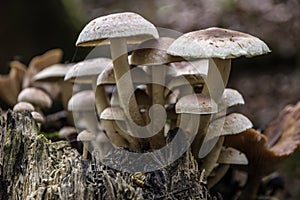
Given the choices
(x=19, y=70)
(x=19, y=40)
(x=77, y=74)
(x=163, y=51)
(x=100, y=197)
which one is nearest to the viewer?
(x=100, y=197)

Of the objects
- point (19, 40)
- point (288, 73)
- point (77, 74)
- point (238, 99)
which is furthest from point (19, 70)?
point (288, 73)

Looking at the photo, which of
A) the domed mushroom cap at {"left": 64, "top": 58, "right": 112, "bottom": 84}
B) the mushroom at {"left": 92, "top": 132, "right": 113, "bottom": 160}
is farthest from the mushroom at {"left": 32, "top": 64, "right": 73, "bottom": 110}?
the mushroom at {"left": 92, "top": 132, "right": 113, "bottom": 160}

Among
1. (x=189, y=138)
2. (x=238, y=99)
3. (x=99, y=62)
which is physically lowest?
(x=189, y=138)

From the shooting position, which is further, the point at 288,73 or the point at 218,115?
the point at 288,73

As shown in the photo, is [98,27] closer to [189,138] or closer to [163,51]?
[163,51]

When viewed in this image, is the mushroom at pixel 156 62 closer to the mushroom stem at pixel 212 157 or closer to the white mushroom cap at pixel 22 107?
the mushroom stem at pixel 212 157

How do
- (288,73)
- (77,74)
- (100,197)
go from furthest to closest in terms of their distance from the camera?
(288,73) < (77,74) < (100,197)

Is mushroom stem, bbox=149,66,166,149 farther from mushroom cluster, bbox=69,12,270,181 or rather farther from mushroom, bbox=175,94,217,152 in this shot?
mushroom, bbox=175,94,217,152

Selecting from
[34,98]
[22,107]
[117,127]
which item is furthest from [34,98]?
[117,127]
